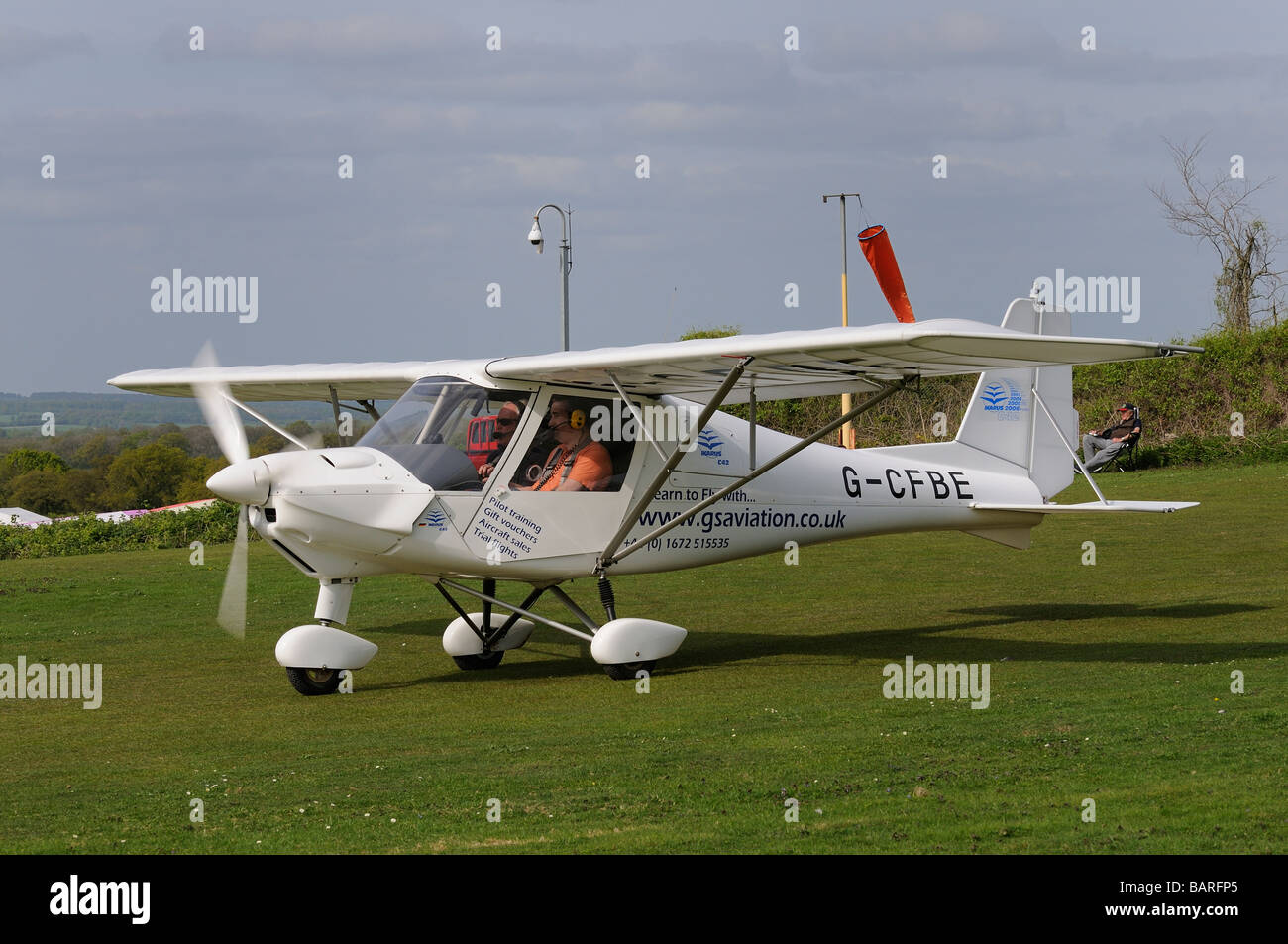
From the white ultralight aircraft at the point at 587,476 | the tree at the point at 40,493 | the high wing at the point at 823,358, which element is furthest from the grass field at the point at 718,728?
the tree at the point at 40,493

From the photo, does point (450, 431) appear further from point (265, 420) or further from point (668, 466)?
point (265, 420)

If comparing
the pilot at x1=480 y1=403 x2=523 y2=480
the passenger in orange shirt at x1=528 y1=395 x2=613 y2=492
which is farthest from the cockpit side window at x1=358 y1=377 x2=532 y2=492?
the passenger in orange shirt at x1=528 y1=395 x2=613 y2=492

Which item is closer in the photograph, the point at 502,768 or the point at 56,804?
the point at 56,804

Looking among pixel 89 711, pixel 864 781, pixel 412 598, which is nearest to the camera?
pixel 864 781

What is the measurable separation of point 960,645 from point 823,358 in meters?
3.93

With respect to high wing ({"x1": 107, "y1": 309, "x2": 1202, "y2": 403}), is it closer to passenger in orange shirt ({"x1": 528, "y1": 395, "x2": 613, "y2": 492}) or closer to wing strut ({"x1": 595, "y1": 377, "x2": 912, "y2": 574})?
passenger in orange shirt ({"x1": 528, "y1": 395, "x2": 613, "y2": 492})

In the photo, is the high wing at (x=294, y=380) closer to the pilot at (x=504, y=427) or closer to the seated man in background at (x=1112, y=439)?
the pilot at (x=504, y=427)


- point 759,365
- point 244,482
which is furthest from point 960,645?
point 244,482

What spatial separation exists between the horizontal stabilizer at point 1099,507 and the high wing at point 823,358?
102 inches

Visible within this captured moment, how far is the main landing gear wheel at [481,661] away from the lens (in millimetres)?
14039

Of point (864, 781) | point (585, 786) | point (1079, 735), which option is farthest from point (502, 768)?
point (1079, 735)

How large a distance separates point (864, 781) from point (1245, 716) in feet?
9.97
